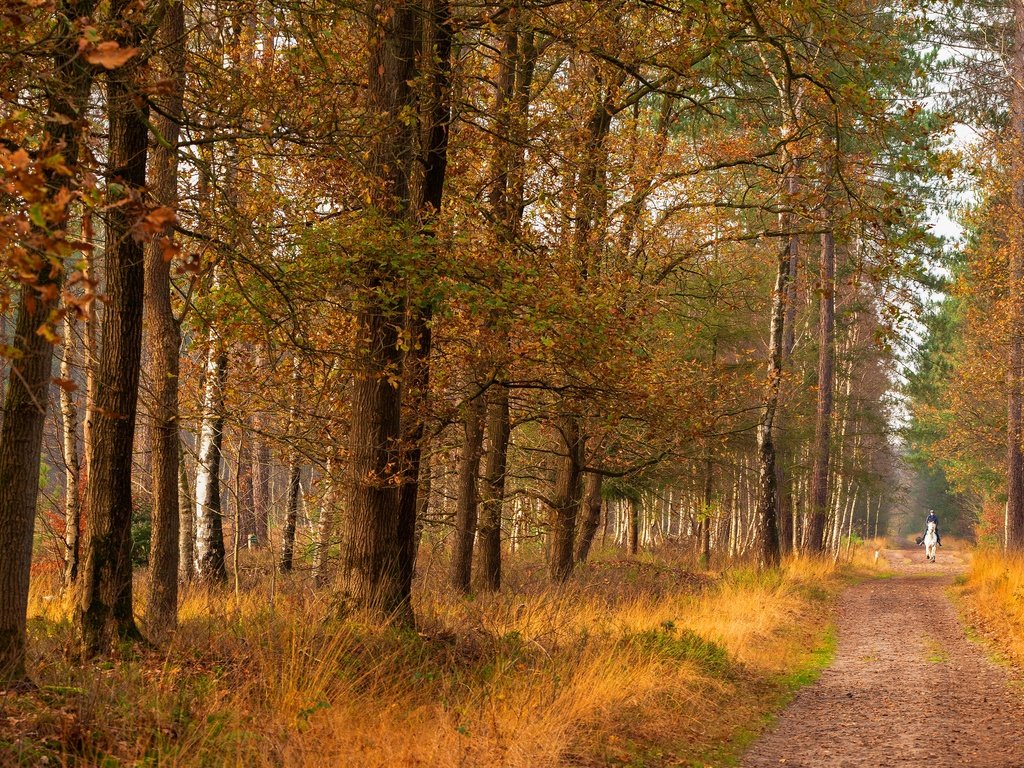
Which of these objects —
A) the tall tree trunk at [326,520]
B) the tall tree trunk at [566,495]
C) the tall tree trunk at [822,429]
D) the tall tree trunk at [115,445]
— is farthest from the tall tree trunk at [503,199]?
the tall tree trunk at [822,429]

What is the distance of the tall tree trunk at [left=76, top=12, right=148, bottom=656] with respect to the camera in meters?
7.58

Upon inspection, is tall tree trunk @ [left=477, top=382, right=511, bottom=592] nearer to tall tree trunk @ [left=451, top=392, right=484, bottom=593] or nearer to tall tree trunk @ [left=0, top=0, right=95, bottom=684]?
tall tree trunk @ [left=451, top=392, right=484, bottom=593]

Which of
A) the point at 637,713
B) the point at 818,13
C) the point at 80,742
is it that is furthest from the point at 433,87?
the point at 80,742

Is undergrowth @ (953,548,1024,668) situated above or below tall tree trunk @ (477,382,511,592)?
below

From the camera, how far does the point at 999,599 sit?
53.2ft

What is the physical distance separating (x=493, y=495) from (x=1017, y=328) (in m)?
12.4

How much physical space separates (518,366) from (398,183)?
2.25 m

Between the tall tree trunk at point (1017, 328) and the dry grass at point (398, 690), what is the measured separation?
1168 centimetres

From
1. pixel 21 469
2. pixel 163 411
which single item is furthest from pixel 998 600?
pixel 21 469

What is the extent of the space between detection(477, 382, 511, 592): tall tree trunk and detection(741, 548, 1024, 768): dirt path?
16.1ft

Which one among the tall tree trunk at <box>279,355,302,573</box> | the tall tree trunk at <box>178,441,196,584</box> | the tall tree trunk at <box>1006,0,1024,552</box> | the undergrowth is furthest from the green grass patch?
the tall tree trunk at <box>1006,0,1024,552</box>

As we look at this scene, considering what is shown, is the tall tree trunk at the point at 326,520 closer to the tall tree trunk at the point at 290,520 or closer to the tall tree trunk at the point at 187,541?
the tall tree trunk at the point at 290,520

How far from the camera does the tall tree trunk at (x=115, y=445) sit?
758cm

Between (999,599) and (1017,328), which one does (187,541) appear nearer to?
(999,599)
